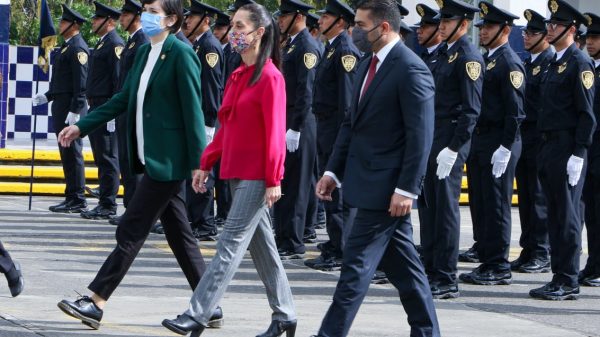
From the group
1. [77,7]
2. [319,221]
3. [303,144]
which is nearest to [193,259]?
[303,144]

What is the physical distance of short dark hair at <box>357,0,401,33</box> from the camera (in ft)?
22.7

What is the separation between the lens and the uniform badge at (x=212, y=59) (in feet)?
40.5

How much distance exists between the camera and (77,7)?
126 ft

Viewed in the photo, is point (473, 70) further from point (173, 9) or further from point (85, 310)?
point (85, 310)

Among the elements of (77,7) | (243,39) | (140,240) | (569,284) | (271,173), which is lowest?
(77,7)

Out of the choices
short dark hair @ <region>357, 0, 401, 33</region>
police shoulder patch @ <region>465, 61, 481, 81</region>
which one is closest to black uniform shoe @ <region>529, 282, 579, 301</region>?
police shoulder patch @ <region>465, 61, 481, 81</region>

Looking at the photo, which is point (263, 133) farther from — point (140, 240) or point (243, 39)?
point (140, 240)

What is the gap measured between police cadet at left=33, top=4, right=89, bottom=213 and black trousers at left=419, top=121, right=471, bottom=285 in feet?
17.2

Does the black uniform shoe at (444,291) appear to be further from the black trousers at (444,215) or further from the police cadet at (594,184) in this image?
the police cadet at (594,184)

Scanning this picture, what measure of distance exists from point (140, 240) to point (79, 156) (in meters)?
7.14

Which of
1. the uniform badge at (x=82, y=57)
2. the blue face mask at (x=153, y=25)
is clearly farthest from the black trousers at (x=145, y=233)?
the uniform badge at (x=82, y=57)

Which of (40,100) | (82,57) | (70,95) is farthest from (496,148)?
(40,100)

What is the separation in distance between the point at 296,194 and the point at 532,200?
72.3 inches

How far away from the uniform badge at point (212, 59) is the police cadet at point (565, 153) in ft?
11.4
